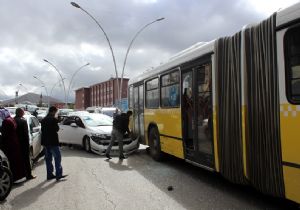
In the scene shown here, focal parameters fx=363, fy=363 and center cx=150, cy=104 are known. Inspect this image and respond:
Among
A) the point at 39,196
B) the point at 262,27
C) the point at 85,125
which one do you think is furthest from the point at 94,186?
the point at 85,125

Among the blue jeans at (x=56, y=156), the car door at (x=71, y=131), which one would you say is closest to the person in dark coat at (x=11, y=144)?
the blue jeans at (x=56, y=156)

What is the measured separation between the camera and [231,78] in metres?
6.05

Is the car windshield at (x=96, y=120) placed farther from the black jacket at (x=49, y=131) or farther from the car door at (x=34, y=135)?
the black jacket at (x=49, y=131)

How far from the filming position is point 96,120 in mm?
14484

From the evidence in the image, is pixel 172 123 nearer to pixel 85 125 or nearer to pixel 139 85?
pixel 139 85

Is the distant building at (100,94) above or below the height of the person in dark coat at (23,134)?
above

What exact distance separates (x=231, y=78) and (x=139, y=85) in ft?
21.6

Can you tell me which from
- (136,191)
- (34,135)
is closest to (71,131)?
(34,135)

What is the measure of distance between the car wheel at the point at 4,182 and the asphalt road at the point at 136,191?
14 centimetres

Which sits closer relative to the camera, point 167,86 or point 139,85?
point 167,86

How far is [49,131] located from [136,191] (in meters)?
2.65

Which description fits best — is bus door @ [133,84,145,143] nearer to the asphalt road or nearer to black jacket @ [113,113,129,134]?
black jacket @ [113,113,129,134]

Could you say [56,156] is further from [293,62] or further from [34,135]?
[293,62]

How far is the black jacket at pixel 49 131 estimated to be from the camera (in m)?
8.41
